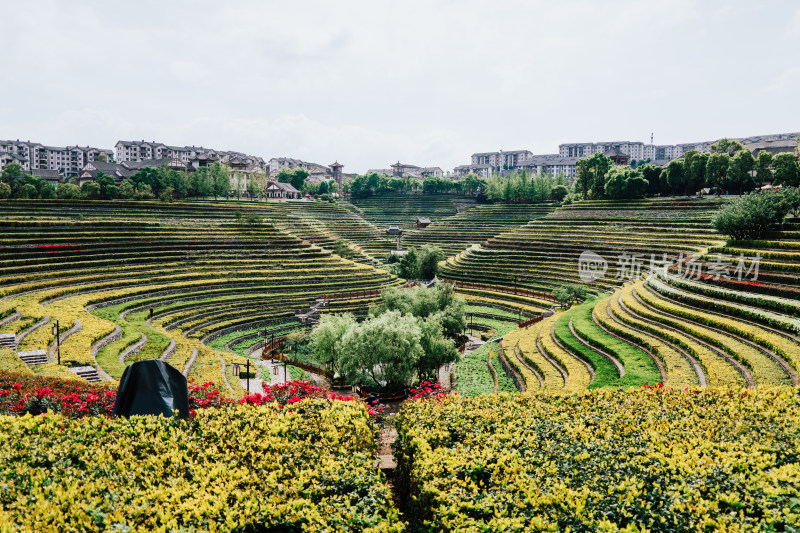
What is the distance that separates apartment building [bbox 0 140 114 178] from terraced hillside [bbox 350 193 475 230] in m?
84.1

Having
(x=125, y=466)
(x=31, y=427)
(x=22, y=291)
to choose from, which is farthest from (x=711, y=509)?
(x=22, y=291)

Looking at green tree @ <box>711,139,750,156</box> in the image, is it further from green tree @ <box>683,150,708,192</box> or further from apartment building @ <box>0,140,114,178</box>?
apartment building @ <box>0,140,114,178</box>

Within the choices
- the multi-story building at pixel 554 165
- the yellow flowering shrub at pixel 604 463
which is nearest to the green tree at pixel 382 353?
the yellow flowering shrub at pixel 604 463

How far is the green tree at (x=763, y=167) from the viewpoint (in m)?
67.1

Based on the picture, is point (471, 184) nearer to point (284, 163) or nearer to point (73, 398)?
point (284, 163)

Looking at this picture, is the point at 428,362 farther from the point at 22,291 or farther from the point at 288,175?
the point at 288,175

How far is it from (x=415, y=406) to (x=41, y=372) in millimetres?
16006

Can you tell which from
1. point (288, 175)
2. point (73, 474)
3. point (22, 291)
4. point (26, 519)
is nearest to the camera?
point (26, 519)

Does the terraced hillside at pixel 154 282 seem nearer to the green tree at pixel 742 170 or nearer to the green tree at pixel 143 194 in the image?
the green tree at pixel 143 194

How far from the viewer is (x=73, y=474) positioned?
28.3ft

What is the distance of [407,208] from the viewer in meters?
113

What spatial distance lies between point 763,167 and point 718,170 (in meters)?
5.38

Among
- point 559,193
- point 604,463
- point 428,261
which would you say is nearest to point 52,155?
point 428,261

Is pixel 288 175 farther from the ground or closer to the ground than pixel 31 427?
farther from the ground
